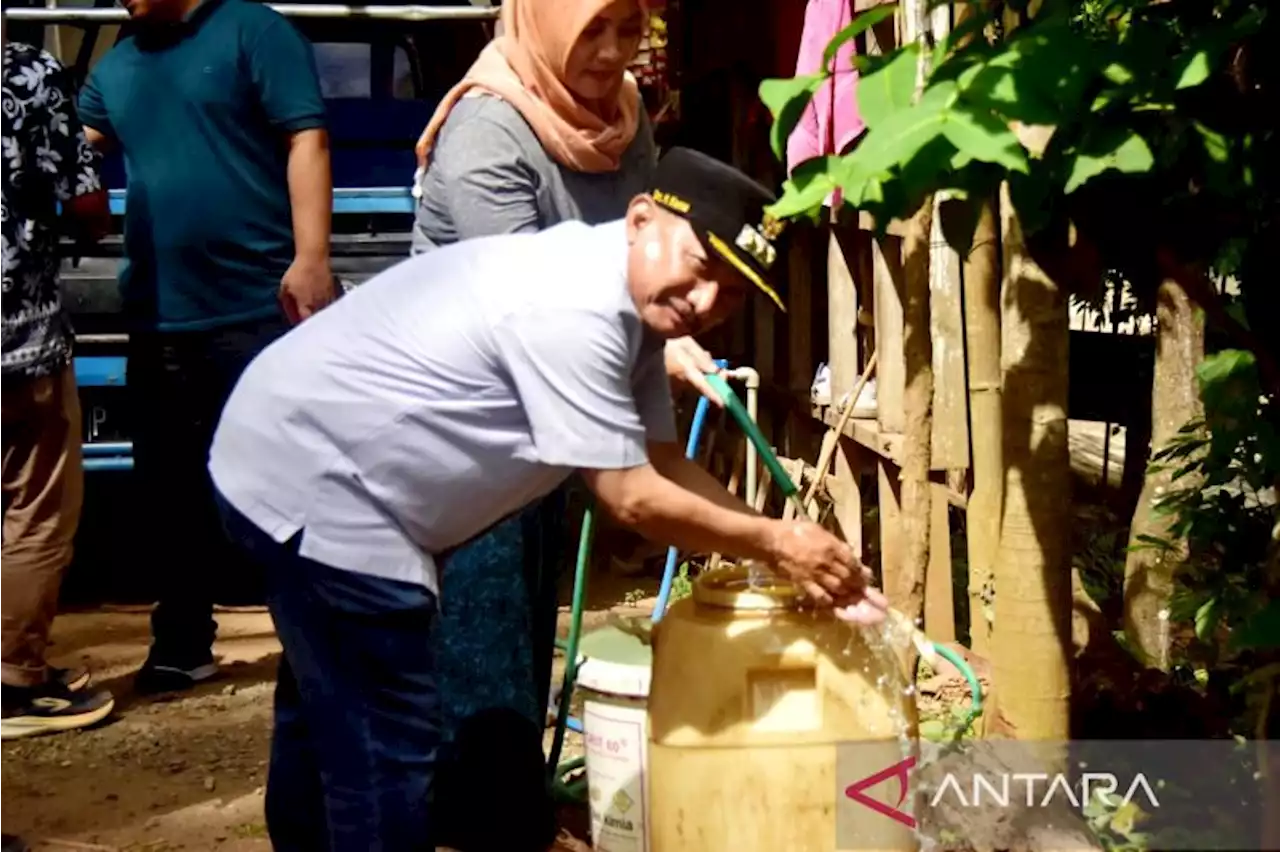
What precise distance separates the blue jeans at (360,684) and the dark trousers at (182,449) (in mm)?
2017

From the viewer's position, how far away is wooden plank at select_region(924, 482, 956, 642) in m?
4.84

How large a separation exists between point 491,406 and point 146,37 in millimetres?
2551

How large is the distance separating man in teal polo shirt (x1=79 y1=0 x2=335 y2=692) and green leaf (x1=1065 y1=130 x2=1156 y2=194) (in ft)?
8.70

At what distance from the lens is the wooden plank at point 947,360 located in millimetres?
4395

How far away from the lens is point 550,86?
3.19 m

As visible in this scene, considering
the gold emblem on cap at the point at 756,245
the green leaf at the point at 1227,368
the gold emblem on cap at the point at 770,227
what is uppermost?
the gold emblem on cap at the point at 770,227

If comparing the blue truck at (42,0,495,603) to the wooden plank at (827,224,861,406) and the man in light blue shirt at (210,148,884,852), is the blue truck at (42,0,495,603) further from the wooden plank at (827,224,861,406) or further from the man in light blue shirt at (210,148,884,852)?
the man in light blue shirt at (210,148,884,852)

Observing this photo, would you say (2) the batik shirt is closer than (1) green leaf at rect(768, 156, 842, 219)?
No

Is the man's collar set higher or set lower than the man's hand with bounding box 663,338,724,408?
higher

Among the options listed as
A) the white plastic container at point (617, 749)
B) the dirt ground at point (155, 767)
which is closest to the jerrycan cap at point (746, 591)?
the white plastic container at point (617, 749)

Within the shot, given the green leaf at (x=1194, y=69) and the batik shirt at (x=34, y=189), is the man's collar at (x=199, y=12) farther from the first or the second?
the green leaf at (x=1194, y=69)

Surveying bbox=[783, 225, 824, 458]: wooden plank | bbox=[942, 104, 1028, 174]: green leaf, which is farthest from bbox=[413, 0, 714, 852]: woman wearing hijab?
bbox=[783, 225, 824, 458]: wooden plank

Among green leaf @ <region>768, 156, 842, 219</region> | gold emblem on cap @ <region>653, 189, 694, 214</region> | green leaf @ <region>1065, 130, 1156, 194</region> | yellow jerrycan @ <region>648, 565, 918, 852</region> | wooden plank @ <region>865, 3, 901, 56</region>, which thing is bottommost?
yellow jerrycan @ <region>648, 565, 918, 852</region>

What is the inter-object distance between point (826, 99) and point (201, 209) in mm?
1824
